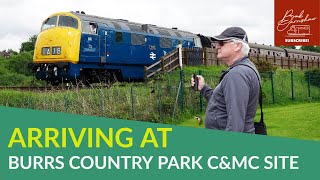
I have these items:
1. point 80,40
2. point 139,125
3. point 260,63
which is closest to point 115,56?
point 80,40

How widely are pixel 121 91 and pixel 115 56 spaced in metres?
7.31

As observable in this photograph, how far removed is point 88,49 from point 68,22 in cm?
148

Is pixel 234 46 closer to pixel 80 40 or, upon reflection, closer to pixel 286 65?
pixel 80 40

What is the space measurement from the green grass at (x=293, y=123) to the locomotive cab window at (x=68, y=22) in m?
7.85

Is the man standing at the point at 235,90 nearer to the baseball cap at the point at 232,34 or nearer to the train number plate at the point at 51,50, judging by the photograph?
the baseball cap at the point at 232,34

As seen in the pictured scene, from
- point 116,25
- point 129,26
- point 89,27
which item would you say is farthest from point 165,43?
point 89,27

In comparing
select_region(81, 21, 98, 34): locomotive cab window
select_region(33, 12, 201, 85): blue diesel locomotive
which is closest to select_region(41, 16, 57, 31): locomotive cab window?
select_region(33, 12, 201, 85): blue diesel locomotive

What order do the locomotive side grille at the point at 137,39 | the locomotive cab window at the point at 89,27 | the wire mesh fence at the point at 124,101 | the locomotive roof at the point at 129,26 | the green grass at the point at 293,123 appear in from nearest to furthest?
the green grass at the point at 293,123
the wire mesh fence at the point at 124,101
the locomotive cab window at the point at 89,27
the locomotive roof at the point at 129,26
the locomotive side grille at the point at 137,39

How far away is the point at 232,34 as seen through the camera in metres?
4.62

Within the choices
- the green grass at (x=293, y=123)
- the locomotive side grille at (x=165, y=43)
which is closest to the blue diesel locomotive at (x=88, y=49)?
the locomotive side grille at (x=165, y=43)

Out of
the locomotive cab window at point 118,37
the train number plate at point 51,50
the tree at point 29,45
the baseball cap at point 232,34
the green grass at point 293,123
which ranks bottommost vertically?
the green grass at point 293,123

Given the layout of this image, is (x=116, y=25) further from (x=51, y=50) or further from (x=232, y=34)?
(x=232, y=34)

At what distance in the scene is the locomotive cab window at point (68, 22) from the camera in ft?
74.8

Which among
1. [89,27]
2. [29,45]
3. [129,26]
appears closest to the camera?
[89,27]
